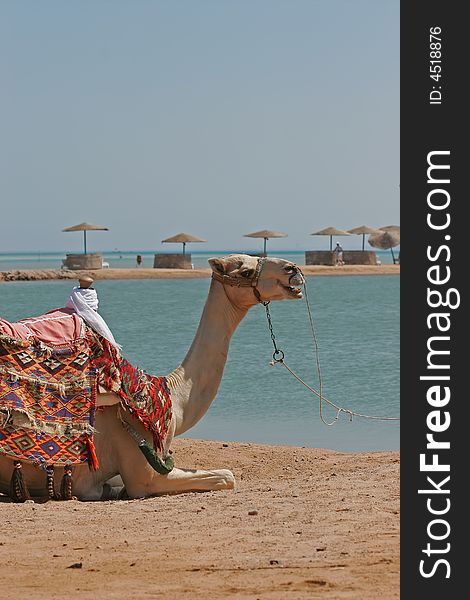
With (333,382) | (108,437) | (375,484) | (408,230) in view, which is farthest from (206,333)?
(333,382)

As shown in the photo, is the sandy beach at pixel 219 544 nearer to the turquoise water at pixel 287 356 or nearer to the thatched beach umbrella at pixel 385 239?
the turquoise water at pixel 287 356

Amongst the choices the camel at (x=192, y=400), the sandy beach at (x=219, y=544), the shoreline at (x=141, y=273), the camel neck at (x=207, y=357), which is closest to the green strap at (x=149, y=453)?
the camel at (x=192, y=400)

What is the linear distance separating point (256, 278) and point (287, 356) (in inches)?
633

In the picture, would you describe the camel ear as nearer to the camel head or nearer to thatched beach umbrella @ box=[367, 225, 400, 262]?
the camel head

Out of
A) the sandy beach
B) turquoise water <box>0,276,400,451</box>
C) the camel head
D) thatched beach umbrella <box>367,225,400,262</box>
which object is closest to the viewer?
the sandy beach

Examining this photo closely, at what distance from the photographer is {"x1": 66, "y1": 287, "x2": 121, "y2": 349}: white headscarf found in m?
8.15

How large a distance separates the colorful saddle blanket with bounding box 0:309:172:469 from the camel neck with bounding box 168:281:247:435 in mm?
430

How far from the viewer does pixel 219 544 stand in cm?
641

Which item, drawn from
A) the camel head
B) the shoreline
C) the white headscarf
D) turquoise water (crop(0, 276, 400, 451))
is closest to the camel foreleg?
the white headscarf

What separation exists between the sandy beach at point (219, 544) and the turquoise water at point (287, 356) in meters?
5.54

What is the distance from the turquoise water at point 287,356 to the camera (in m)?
14.6

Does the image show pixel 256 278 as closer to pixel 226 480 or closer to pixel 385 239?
pixel 226 480

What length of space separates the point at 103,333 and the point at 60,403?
21.5 inches

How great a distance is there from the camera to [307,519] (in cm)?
696
